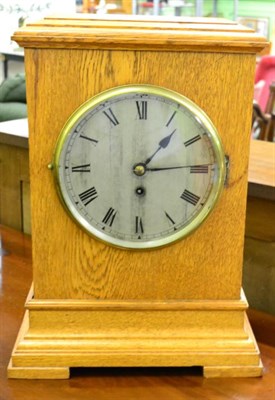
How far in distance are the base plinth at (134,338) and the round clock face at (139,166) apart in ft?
0.30

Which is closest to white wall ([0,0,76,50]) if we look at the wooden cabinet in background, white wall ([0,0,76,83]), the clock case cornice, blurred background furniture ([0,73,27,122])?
white wall ([0,0,76,83])

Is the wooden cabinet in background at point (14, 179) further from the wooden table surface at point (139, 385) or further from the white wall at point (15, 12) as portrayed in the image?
the wooden table surface at point (139, 385)

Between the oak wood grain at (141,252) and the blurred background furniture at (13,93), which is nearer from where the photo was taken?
the oak wood grain at (141,252)

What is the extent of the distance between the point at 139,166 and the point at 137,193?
0.03 meters

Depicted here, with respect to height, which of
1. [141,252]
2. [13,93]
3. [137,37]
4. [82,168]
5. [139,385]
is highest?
[137,37]

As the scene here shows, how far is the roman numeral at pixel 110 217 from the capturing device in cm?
75

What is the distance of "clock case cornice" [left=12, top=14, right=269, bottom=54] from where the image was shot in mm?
689

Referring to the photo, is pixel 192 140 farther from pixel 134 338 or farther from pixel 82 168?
pixel 134 338

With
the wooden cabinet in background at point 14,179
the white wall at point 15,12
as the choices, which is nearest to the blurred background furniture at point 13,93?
the white wall at point 15,12

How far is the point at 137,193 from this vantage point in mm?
745

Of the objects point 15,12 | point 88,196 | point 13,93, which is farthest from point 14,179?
point 13,93

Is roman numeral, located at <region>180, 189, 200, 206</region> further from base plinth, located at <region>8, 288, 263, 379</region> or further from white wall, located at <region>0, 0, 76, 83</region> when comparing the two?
white wall, located at <region>0, 0, 76, 83</region>

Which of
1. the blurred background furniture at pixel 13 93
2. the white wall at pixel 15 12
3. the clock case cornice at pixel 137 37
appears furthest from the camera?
the blurred background furniture at pixel 13 93

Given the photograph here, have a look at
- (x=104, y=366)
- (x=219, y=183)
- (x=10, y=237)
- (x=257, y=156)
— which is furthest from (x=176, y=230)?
(x=10, y=237)
